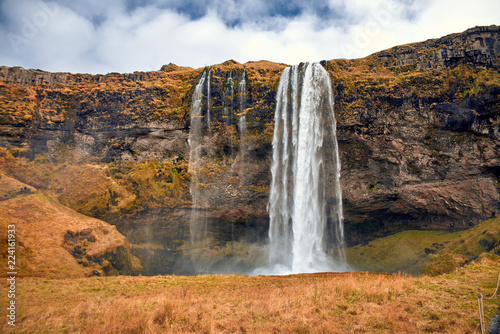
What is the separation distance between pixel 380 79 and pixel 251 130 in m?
15.3

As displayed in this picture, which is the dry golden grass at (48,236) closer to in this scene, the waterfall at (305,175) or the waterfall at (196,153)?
the waterfall at (196,153)

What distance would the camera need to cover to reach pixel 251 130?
35281 millimetres

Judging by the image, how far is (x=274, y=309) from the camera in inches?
431

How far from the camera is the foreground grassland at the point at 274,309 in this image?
9250 millimetres

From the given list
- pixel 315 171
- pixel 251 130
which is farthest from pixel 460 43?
pixel 251 130

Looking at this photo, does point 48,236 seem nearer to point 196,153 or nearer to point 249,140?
point 196,153

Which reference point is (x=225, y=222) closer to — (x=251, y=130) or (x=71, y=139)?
(x=251, y=130)

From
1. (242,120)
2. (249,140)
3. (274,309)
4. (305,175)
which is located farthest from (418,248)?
(274,309)

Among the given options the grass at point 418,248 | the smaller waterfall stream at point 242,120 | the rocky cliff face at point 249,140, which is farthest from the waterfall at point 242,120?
the grass at point 418,248

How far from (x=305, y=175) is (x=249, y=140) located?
26.0 feet

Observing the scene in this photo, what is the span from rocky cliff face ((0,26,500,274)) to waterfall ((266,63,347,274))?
4.28 ft

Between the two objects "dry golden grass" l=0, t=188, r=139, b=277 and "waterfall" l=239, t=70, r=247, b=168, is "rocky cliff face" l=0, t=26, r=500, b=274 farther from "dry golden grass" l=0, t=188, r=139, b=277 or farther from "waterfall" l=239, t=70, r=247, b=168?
"dry golden grass" l=0, t=188, r=139, b=277

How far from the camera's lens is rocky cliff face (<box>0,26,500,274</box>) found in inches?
1185

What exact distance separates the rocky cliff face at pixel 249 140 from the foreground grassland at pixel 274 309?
57.9 ft
